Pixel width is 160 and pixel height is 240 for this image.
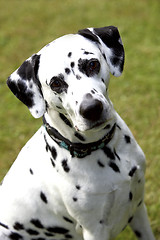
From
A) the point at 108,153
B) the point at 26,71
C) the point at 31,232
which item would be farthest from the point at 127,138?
the point at 31,232

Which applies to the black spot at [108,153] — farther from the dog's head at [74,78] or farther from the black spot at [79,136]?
the dog's head at [74,78]

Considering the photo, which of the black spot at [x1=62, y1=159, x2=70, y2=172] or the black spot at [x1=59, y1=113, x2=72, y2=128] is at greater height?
the black spot at [x1=59, y1=113, x2=72, y2=128]

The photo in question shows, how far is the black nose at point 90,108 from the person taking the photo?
2.58 meters

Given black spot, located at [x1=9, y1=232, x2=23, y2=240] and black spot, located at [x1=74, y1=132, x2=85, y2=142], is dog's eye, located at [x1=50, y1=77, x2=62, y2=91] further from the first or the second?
black spot, located at [x1=9, y1=232, x2=23, y2=240]

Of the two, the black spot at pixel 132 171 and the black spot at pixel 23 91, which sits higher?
the black spot at pixel 23 91

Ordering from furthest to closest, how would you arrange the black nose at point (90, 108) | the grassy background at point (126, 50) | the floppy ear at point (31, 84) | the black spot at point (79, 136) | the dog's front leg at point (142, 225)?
the grassy background at point (126, 50), the dog's front leg at point (142, 225), the black spot at point (79, 136), the floppy ear at point (31, 84), the black nose at point (90, 108)

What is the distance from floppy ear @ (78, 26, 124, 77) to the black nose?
0.49 meters

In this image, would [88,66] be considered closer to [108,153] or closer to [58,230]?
[108,153]

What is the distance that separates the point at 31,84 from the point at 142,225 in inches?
69.5

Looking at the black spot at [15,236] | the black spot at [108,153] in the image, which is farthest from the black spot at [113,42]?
the black spot at [15,236]

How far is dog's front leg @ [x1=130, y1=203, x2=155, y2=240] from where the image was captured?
3.71 m

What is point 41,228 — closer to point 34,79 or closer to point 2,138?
point 34,79

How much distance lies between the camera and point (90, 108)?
258 cm

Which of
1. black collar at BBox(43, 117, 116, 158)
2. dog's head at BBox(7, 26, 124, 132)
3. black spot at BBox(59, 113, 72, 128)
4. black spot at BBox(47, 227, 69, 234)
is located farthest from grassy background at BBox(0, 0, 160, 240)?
dog's head at BBox(7, 26, 124, 132)
